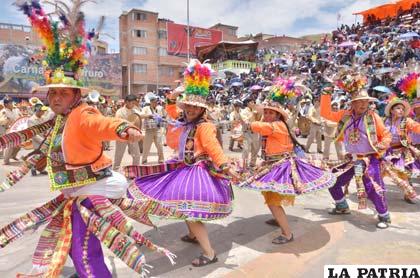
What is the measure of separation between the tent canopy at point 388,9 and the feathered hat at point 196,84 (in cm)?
3275

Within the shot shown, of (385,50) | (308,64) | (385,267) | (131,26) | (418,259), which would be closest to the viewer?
(385,267)

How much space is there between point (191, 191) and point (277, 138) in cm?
149

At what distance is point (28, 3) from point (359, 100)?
406 cm

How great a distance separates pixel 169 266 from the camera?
3.79 metres

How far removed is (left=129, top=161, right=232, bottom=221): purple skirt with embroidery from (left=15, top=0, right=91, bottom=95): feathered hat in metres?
1.24

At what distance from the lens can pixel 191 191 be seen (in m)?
3.56

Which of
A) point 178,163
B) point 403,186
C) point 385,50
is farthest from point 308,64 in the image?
point 178,163

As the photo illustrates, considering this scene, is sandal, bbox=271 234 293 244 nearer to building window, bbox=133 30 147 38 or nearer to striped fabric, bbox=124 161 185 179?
striped fabric, bbox=124 161 185 179

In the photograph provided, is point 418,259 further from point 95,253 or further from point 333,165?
point 95,253

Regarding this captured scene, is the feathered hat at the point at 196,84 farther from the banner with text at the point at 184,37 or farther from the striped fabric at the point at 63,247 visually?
the banner with text at the point at 184,37

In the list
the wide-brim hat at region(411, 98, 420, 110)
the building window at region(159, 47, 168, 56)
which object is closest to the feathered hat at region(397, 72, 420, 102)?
the wide-brim hat at region(411, 98, 420, 110)

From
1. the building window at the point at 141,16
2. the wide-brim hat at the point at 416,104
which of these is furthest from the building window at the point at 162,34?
the wide-brim hat at the point at 416,104

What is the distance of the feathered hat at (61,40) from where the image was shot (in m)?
2.93

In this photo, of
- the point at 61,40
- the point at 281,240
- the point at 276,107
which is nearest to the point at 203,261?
the point at 281,240
